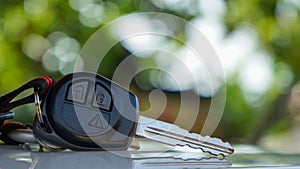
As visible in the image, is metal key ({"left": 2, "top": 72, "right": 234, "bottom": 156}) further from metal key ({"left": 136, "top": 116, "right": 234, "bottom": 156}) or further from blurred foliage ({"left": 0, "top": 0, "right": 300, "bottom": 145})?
blurred foliage ({"left": 0, "top": 0, "right": 300, "bottom": 145})

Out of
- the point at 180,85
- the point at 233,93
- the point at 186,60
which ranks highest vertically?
the point at 233,93

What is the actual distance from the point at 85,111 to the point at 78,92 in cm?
2

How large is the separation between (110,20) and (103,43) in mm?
306

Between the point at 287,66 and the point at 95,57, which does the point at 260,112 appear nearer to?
the point at 287,66

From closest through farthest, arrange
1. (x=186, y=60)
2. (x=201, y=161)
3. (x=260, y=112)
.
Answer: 1. (x=201, y=161)
2. (x=186, y=60)
3. (x=260, y=112)

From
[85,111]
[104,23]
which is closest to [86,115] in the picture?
[85,111]

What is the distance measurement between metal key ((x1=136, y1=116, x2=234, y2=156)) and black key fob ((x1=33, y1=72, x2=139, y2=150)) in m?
0.02

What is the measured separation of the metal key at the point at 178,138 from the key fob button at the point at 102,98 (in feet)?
0.14

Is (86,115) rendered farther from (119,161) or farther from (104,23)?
(104,23)

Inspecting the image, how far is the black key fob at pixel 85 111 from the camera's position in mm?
544

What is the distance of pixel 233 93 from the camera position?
→ 11.4 feet

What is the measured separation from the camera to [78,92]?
54cm

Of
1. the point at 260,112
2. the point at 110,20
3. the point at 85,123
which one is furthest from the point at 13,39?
the point at 85,123

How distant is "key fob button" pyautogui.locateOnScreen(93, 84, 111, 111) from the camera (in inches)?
21.5
